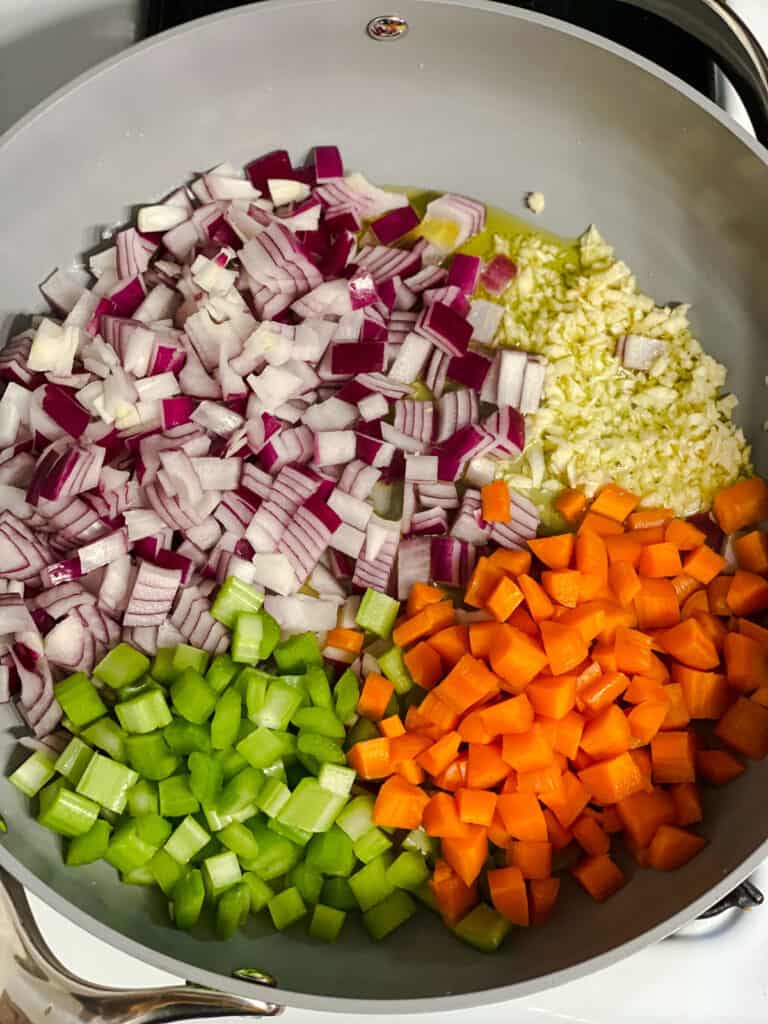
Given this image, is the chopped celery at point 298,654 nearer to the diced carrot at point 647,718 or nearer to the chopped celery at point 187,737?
the chopped celery at point 187,737

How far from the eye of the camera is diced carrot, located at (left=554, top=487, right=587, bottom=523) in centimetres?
174

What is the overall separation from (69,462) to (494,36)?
108 centimetres

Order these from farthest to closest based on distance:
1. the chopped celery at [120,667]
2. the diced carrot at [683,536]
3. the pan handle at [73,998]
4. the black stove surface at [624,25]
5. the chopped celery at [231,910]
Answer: the black stove surface at [624,25] < the diced carrot at [683,536] < the chopped celery at [120,667] < the chopped celery at [231,910] < the pan handle at [73,998]

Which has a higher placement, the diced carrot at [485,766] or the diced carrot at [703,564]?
the diced carrot at [703,564]

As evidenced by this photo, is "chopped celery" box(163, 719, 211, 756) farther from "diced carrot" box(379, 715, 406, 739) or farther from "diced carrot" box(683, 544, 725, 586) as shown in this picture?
"diced carrot" box(683, 544, 725, 586)

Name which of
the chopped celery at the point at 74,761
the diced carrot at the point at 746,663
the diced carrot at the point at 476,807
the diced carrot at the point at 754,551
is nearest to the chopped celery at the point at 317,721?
the diced carrot at the point at 476,807

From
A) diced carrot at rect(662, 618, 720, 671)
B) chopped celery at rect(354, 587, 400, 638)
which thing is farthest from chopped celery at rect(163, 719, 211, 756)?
diced carrot at rect(662, 618, 720, 671)

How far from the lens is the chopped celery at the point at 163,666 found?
63.2 inches

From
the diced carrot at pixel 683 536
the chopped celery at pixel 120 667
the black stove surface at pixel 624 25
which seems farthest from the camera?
the black stove surface at pixel 624 25

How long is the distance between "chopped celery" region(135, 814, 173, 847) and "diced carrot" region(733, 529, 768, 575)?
109 centimetres

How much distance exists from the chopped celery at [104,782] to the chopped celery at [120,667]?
13cm

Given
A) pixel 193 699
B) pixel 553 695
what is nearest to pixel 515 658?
pixel 553 695

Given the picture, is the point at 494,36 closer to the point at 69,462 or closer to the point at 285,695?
the point at 69,462

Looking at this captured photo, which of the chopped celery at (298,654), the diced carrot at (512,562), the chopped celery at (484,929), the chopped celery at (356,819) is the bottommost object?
the chopped celery at (484,929)
